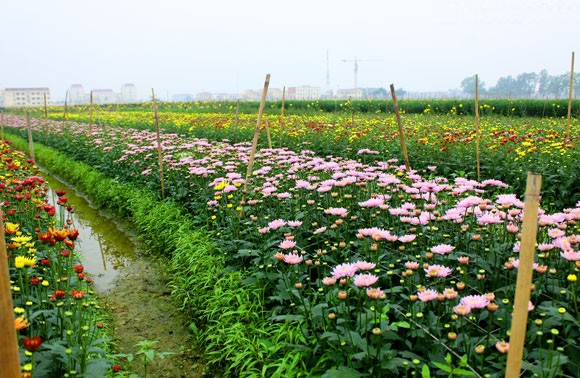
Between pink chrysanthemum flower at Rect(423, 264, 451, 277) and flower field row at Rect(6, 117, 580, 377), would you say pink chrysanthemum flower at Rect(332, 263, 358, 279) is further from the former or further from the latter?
pink chrysanthemum flower at Rect(423, 264, 451, 277)

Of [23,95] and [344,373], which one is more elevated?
[23,95]

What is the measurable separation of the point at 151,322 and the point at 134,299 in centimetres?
53

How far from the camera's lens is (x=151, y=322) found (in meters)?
3.73

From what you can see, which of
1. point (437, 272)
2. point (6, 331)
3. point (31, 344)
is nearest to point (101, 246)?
point (31, 344)

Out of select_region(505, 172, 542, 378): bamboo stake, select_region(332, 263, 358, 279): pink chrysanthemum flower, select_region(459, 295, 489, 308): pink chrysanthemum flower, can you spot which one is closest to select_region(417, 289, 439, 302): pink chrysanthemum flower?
select_region(459, 295, 489, 308): pink chrysanthemum flower

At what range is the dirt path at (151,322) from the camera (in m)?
3.13

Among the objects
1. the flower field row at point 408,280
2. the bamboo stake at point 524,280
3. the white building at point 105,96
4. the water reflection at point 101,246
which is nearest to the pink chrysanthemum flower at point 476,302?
the flower field row at point 408,280

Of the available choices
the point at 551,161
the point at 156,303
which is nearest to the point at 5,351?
the point at 156,303

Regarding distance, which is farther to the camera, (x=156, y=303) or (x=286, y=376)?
(x=156, y=303)

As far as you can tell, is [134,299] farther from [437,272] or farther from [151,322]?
[437,272]

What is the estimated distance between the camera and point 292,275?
2.89 meters

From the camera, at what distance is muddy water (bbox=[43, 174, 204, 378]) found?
3.20 m

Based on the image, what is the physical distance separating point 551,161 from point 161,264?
493cm

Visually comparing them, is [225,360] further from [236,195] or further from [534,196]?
[534,196]
